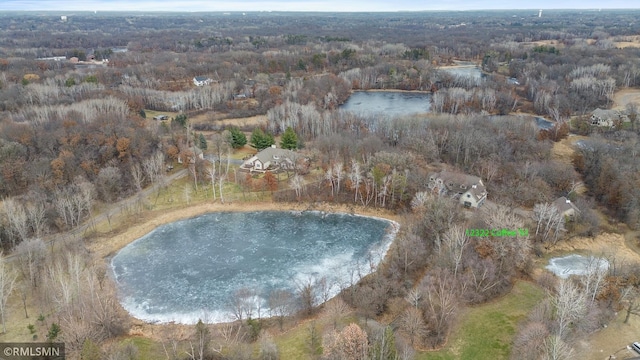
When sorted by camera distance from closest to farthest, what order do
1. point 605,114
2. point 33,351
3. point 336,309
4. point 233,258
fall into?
point 33,351 < point 336,309 < point 233,258 < point 605,114

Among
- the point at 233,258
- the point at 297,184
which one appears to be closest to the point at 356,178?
the point at 297,184

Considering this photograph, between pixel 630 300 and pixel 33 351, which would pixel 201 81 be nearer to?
pixel 33 351

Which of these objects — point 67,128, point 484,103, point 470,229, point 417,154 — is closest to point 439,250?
point 470,229

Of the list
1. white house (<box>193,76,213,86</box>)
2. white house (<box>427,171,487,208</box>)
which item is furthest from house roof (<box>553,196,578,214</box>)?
white house (<box>193,76,213,86</box>)

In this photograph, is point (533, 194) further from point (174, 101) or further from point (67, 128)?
point (174, 101)

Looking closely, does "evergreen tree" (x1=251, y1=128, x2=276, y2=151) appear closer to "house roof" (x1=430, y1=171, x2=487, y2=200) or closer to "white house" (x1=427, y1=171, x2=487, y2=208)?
"white house" (x1=427, y1=171, x2=487, y2=208)

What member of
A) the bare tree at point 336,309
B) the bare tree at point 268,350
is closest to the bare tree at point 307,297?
the bare tree at point 336,309

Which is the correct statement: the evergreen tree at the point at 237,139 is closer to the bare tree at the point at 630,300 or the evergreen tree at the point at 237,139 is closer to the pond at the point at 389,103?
the pond at the point at 389,103
